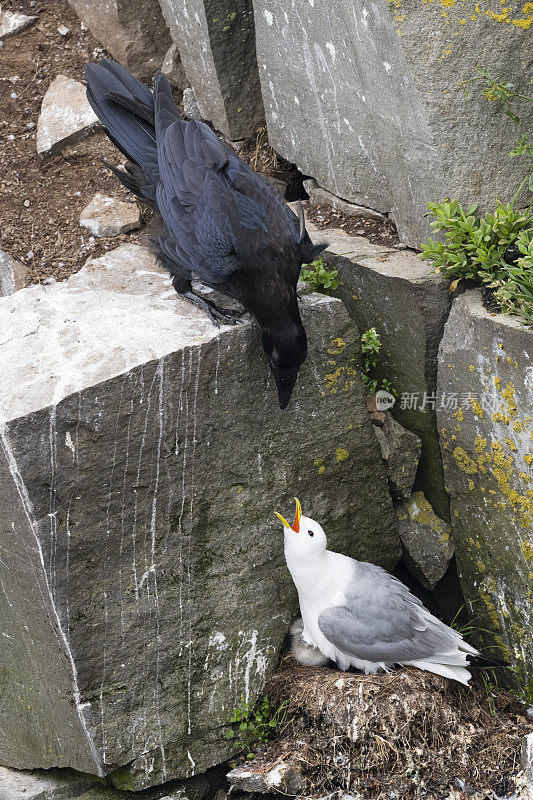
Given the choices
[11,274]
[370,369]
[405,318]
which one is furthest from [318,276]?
[11,274]

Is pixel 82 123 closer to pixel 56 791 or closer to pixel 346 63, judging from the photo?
pixel 346 63

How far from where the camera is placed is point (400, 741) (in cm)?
354

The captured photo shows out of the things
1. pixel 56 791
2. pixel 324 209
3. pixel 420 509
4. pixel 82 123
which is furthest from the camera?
pixel 82 123

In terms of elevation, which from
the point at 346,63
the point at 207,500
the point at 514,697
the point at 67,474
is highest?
the point at 346,63

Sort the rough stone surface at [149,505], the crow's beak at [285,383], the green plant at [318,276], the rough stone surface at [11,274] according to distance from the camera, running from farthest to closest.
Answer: the rough stone surface at [11,274] → the green plant at [318,276] → the crow's beak at [285,383] → the rough stone surface at [149,505]

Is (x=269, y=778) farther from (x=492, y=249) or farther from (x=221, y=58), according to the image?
(x=221, y=58)

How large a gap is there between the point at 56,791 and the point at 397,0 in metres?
3.57

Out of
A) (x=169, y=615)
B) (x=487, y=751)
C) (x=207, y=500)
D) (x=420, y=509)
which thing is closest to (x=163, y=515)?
(x=207, y=500)

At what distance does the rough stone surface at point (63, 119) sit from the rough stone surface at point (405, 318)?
1.66 meters

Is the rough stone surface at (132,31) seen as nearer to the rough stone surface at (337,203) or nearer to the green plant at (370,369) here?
the rough stone surface at (337,203)

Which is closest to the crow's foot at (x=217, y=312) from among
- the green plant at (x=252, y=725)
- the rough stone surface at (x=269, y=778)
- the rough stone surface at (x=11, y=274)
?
the rough stone surface at (x=11, y=274)

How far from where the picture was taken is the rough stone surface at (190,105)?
5227 mm

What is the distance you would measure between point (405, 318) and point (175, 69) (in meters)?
2.32

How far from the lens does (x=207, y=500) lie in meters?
3.59
